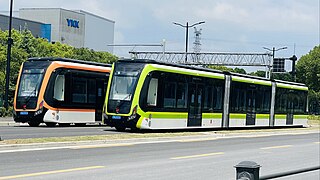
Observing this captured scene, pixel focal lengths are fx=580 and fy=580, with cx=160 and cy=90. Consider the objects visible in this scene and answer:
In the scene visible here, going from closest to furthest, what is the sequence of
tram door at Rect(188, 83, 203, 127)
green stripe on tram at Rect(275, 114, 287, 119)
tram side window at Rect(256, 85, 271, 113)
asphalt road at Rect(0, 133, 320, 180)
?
asphalt road at Rect(0, 133, 320, 180) < tram door at Rect(188, 83, 203, 127) < tram side window at Rect(256, 85, 271, 113) < green stripe on tram at Rect(275, 114, 287, 119)

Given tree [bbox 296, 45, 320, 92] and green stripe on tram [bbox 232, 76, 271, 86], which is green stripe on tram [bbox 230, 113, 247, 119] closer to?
green stripe on tram [bbox 232, 76, 271, 86]

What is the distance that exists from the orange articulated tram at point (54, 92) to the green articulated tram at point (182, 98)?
2636 millimetres

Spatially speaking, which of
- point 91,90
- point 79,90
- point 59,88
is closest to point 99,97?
point 91,90

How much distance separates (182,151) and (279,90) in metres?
21.2

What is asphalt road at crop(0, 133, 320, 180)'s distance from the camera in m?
12.5

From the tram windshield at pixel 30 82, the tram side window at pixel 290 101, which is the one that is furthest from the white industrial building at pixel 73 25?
the tram windshield at pixel 30 82

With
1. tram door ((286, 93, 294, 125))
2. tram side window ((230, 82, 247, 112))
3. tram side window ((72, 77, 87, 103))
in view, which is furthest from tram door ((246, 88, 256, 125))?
tram side window ((72, 77, 87, 103))

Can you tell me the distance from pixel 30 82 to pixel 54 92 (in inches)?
50.1

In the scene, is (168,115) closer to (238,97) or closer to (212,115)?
(212,115)

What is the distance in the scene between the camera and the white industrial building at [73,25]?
371 feet

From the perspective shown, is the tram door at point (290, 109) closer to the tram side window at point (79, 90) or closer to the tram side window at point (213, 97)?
the tram side window at point (213, 97)

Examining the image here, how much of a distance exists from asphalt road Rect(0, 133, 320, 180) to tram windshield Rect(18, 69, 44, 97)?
308 inches

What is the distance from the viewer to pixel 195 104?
29141 millimetres

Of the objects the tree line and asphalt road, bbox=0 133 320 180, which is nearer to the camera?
asphalt road, bbox=0 133 320 180
